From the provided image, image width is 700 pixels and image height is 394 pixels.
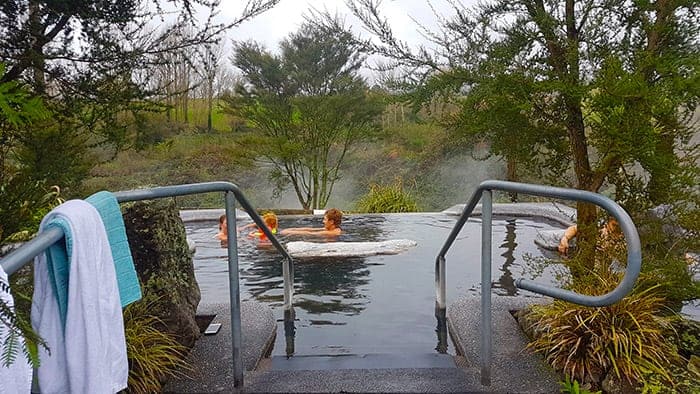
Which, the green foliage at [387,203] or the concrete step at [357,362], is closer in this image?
the concrete step at [357,362]

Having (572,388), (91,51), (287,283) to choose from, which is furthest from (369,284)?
(91,51)

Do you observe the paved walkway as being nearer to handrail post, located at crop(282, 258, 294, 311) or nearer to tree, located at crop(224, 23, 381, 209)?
handrail post, located at crop(282, 258, 294, 311)

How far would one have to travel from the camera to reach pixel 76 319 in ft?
4.49

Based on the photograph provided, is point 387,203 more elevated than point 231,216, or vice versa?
point 231,216

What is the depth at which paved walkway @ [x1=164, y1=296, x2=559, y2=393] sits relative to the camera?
2213 mm

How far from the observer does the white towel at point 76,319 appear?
4.47 feet

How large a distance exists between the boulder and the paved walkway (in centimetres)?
17

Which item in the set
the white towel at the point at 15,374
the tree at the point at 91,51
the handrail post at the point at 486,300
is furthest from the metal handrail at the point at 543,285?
the tree at the point at 91,51

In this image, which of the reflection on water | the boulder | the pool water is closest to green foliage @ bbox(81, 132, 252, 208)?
the pool water

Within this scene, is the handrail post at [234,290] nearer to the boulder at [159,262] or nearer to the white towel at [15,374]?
the boulder at [159,262]

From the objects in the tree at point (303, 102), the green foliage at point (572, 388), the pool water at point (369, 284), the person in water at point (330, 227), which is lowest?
the pool water at point (369, 284)

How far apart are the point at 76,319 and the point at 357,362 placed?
1.55 metres

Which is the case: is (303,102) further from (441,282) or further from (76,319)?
(76,319)

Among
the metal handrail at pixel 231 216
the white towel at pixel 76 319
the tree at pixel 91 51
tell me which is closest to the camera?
the white towel at pixel 76 319
